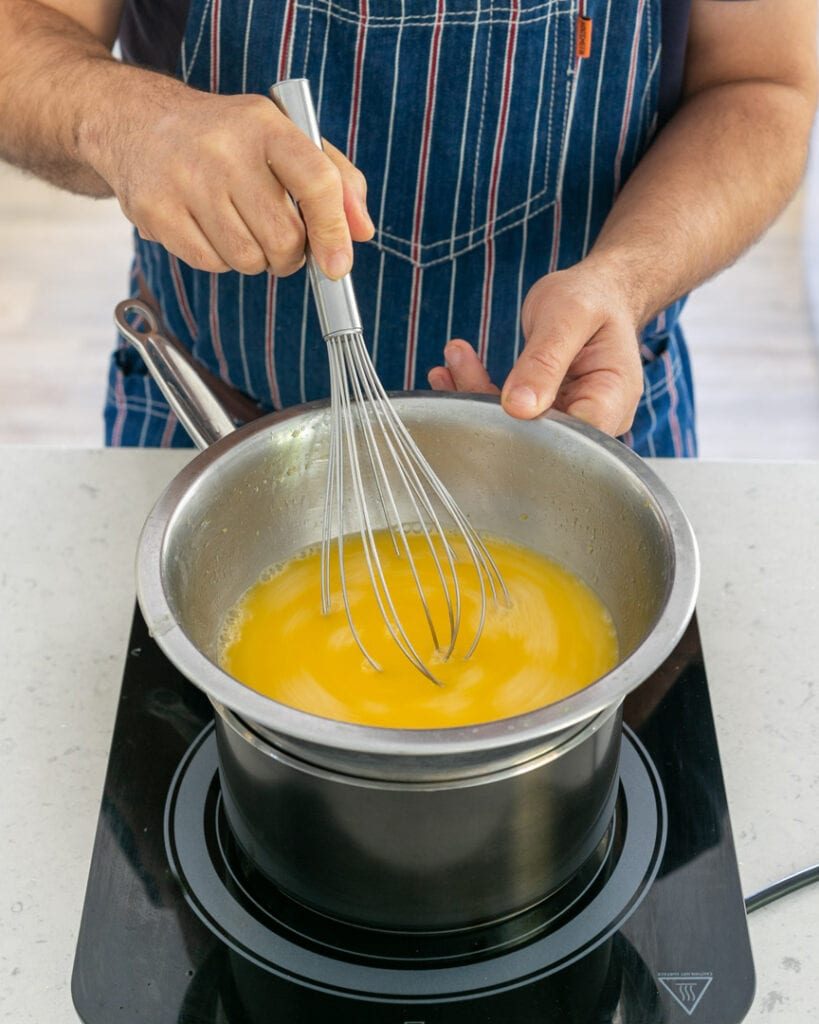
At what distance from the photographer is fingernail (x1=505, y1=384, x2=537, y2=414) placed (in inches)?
32.4

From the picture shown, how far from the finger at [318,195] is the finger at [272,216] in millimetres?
15

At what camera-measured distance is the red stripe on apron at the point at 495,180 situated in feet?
3.54

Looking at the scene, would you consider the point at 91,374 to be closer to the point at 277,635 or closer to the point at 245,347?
the point at 245,347

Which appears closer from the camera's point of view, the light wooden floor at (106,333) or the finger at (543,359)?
the finger at (543,359)

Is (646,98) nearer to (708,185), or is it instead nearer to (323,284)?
(708,185)

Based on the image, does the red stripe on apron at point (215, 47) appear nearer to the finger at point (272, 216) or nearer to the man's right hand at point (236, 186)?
the man's right hand at point (236, 186)

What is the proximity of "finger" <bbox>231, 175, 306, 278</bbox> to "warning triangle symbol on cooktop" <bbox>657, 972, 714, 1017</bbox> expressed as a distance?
0.50 m

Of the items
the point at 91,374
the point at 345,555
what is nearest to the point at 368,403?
the point at 345,555

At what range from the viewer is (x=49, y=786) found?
2.72 feet

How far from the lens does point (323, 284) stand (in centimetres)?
80

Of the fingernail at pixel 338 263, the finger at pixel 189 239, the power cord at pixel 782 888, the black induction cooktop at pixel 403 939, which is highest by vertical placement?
the fingernail at pixel 338 263

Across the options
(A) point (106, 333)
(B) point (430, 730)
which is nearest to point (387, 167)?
(B) point (430, 730)

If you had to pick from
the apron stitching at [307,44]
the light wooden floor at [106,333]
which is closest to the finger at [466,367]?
the apron stitching at [307,44]

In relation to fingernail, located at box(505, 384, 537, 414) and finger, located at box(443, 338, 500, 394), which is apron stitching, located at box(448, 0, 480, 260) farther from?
fingernail, located at box(505, 384, 537, 414)
